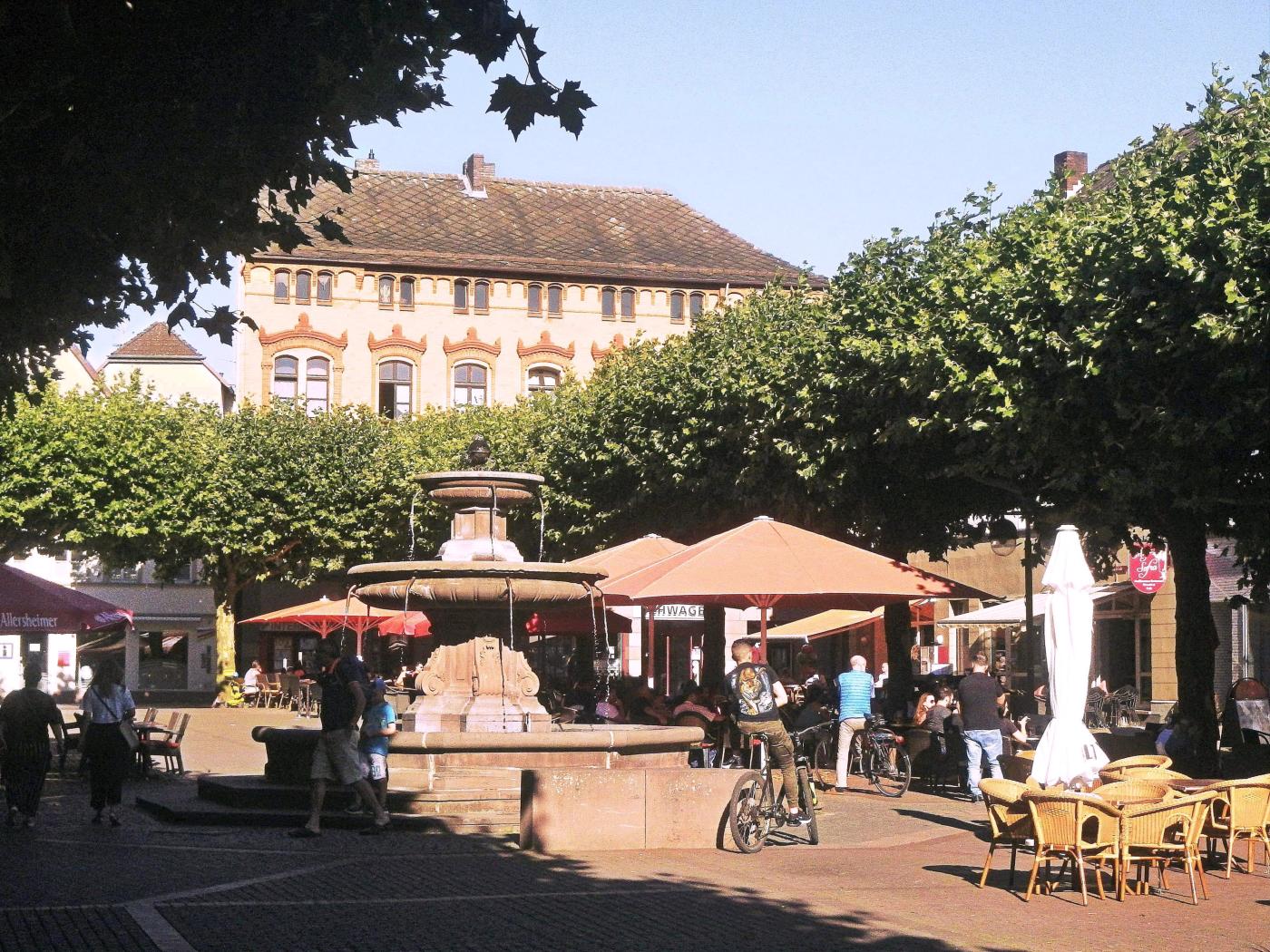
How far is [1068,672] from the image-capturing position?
14.5 metres

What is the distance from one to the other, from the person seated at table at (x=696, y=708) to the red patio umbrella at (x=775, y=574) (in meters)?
1.17

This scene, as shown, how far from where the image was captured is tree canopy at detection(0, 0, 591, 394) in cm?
675

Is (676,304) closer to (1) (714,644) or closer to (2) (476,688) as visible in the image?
(1) (714,644)

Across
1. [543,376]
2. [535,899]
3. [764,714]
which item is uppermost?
[543,376]

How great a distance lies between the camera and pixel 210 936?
9.48 m

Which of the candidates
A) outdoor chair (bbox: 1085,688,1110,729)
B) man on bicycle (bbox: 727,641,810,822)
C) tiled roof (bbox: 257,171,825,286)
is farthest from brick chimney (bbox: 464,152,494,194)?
man on bicycle (bbox: 727,641,810,822)

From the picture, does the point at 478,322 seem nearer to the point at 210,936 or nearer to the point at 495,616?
the point at 495,616

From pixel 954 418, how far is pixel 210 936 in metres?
14.3

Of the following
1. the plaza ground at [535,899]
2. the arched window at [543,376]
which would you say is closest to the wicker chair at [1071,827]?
the plaza ground at [535,899]

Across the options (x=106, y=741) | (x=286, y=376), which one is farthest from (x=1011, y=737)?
(x=286, y=376)

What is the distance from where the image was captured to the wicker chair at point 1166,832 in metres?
11.3

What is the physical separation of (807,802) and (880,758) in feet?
17.5

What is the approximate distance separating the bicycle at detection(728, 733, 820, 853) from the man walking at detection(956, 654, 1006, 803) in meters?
4.02

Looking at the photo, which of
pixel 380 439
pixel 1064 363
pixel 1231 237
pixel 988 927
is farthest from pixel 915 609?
pixel 988 927
